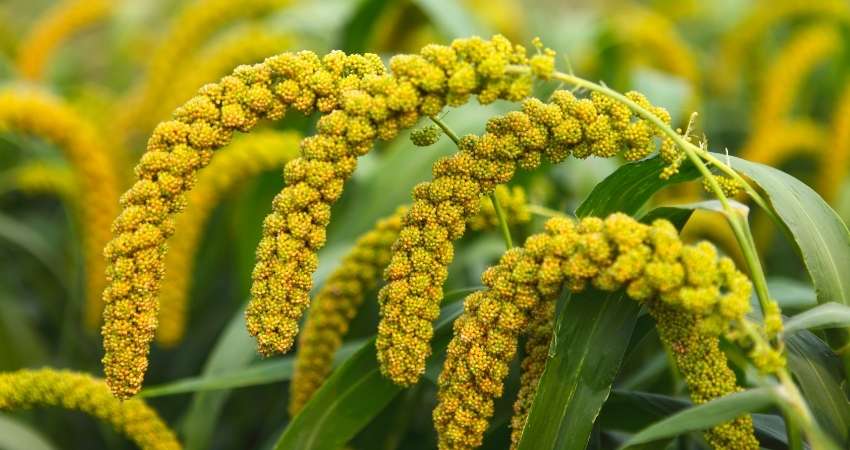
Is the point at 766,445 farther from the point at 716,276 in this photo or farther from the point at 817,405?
the point at 716,276

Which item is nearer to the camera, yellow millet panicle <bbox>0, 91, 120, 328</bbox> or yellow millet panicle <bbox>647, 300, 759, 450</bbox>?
yellow millet panicle <bbox>647, 300, 759, 450</bbox>

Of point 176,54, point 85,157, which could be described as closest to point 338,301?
point 85,157

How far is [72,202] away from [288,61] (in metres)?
1.62

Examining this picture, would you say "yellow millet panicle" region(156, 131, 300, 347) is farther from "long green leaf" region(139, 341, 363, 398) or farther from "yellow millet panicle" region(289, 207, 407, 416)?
"yellow millet panicle" region(289, 207, 407, 416)

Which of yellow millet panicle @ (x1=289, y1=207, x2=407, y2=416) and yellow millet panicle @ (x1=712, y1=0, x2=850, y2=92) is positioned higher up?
yellow millet panicle @ (x1=712, y1=0, x2=850, y2=92)

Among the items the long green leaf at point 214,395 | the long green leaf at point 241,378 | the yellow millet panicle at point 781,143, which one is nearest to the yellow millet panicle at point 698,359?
the long green leaf at point 241,378

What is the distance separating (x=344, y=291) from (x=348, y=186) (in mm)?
1003

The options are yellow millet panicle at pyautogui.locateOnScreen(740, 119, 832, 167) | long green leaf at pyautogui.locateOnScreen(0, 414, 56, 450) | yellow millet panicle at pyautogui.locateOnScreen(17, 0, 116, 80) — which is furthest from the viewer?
yellow millet panicle at pyautogui.locateOnScreen(17, 0, 116, 80)

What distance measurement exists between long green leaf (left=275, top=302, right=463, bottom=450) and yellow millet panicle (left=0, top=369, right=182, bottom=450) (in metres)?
0.24

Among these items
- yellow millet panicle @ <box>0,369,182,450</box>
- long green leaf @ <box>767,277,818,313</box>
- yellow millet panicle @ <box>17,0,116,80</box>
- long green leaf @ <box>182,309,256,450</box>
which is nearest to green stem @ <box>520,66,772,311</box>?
long green leaf @ <box>767,277,818,313</box>

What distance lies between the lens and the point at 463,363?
38.2 inches

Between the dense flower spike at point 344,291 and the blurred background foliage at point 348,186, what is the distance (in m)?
0.14

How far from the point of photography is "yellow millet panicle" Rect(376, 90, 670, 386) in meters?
0.96

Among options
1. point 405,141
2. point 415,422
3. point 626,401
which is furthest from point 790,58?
point 626,401
